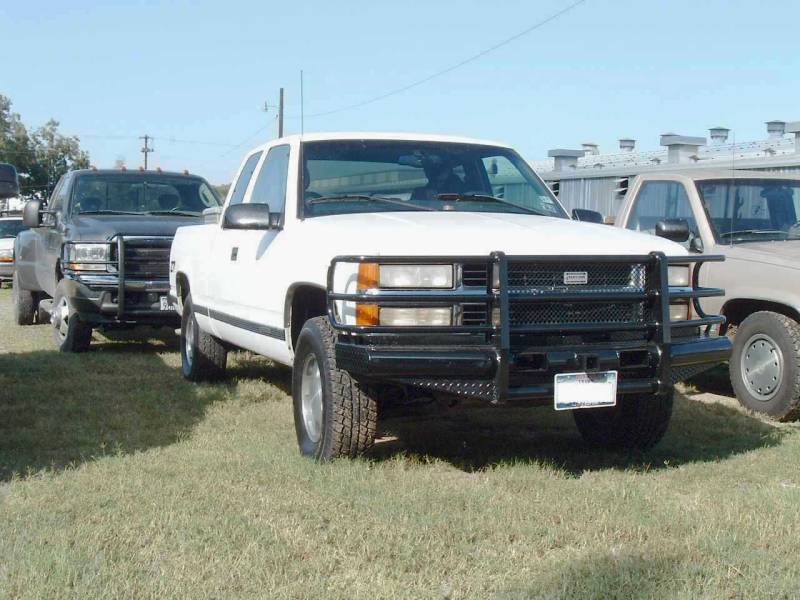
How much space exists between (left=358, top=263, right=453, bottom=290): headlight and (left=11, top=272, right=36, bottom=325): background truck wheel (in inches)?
380

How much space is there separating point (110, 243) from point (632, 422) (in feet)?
19.5

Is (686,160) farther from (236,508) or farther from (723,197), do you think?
(236,508)

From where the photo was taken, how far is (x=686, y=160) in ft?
63.2

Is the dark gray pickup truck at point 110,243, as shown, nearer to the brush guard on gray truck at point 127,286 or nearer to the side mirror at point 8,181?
the brush guard on gray truck at point 127,286

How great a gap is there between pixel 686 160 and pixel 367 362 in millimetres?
15656

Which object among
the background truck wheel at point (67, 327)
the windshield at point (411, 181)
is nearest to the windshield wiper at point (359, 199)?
the windshield at point (411, 181)

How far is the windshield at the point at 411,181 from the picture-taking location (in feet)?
20.4

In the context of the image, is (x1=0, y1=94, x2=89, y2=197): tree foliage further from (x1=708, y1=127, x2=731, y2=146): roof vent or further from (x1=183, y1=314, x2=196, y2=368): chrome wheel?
(x1=183, y1=314, x2=196, y2=368): chrome wheel

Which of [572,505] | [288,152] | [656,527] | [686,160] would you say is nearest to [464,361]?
[572,505]

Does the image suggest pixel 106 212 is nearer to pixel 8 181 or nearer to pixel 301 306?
pixel 8 181

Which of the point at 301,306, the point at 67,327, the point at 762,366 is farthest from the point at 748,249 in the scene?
the point at 67,327

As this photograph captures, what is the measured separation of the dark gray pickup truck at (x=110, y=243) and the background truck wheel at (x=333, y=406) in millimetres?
4804

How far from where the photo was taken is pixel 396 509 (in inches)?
179

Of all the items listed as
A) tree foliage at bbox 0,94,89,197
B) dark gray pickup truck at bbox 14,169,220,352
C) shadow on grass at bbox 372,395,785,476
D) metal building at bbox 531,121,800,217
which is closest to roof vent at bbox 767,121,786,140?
metal building at bbox 531,121,800,217
